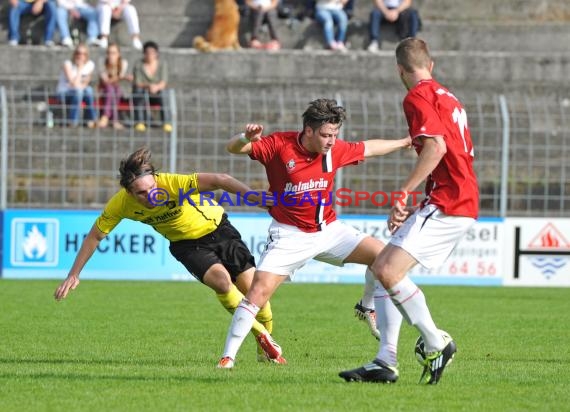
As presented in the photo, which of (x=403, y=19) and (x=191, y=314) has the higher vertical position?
(x=403, y=19)

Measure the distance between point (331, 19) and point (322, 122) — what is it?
51.1ft

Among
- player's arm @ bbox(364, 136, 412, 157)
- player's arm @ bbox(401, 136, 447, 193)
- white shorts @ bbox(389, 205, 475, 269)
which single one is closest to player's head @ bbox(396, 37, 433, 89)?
player's arm @ bbox(401, 136, 447, 193)

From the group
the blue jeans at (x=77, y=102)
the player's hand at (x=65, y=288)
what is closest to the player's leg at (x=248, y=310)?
the player's hand at (x=65, y=288)

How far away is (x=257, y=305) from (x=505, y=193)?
35.1 feet

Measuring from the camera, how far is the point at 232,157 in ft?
63.1

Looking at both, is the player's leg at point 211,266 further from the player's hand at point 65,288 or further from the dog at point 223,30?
the dog at point 223,30

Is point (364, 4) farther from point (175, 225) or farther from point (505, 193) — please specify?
point (175, 225)

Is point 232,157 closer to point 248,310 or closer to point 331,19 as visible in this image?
point 331,19

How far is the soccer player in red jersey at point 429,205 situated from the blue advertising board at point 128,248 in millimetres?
10715

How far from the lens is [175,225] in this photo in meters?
9.88

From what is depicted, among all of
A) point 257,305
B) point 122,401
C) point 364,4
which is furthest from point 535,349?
point 364,4

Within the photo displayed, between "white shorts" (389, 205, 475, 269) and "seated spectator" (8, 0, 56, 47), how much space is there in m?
16.9

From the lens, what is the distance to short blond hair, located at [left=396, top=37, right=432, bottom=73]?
7.78m

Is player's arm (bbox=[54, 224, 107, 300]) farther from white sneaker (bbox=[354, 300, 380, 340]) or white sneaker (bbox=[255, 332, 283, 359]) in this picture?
white sneaker (bbox=[354, 300, 380, 340])
